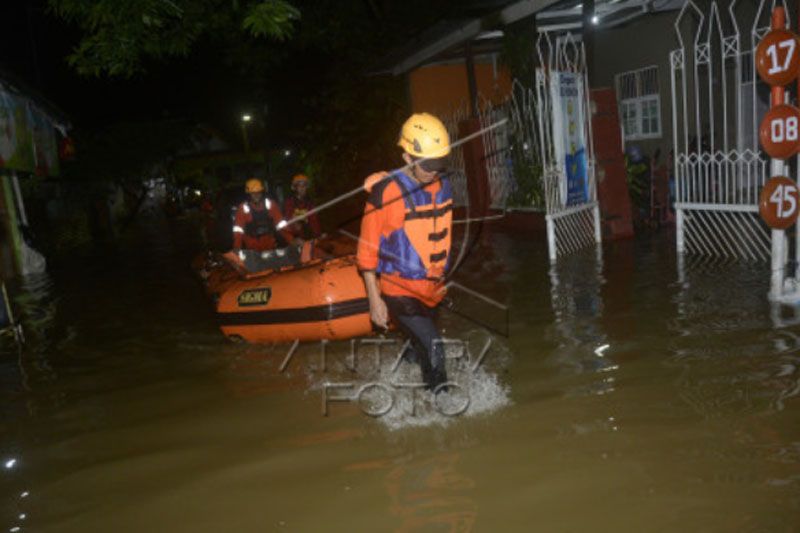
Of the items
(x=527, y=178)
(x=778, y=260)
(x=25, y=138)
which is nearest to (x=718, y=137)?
(x=527, y=178)

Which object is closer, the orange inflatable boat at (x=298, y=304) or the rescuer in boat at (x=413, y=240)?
the rescuer in boat at (x=413, y=240)

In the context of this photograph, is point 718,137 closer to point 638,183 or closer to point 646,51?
point 638,183

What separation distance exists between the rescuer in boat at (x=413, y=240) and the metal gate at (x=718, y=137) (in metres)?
4.65

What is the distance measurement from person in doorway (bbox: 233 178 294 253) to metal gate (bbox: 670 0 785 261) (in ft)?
16.6

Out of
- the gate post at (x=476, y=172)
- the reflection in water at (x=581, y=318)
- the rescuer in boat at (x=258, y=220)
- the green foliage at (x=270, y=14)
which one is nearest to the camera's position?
the reflection in water at (x=581, y=318)

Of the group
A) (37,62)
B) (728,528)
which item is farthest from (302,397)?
(37,62)

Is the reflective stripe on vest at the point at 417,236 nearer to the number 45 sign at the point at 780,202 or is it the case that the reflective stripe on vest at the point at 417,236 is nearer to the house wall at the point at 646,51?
the number 45 sign at the point at 780,202

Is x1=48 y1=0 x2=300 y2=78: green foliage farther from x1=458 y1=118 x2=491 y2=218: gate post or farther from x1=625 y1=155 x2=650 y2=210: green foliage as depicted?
x1=625 y1=155 x2=650 y2=210: green foliage

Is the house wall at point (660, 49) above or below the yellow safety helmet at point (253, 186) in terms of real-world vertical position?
above

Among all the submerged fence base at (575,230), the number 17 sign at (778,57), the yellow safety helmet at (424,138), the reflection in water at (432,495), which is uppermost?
the number 17 sign at (778,57)

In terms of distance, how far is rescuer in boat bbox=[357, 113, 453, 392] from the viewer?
13.3 feet

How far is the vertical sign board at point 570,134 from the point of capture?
29.1 ft

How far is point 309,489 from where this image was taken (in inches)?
144

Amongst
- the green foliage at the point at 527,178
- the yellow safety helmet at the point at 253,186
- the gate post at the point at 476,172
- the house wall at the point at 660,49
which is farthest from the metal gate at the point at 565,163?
the yellow safety helmet at the point at 253,186
